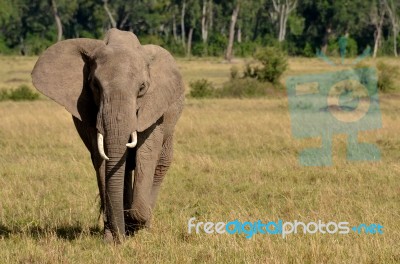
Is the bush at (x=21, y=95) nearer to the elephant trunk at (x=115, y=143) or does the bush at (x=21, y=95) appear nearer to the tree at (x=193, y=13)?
the elephant trunk at (x=115, y=143)

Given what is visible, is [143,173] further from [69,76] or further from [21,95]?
[21,95]

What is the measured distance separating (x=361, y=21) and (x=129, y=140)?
74.2 m

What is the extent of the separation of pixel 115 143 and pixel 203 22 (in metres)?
68.8

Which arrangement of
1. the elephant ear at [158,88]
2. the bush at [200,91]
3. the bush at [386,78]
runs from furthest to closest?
the bush at [386,78]
the bush at [200,91]
the elephant ear at [158,88]

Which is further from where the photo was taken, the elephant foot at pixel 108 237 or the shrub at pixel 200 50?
the shrub at pixel 200 50

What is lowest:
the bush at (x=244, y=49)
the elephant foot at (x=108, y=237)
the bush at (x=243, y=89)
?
the bush at (x=244, y=49)

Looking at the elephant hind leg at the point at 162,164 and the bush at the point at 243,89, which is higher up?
the elephant hind leg at the point at 162,164

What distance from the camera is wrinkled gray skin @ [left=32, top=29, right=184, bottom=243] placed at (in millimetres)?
6582

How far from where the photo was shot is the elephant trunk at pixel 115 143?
6.51m

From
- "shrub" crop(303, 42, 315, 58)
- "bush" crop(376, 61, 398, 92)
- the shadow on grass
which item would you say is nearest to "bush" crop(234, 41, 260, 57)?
"shrub" crop(303, 42, 315, 58)

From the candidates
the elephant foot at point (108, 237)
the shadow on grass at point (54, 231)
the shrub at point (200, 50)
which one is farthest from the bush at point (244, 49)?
the elephant foot at point (108, 237)

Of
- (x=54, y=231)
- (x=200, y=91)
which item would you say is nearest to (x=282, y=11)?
(x=200, y=91)

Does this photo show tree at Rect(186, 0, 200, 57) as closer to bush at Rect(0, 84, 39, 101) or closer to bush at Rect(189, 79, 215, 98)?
bush at Rect(189, 79, 215, 98)

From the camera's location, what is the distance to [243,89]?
1175 inches
